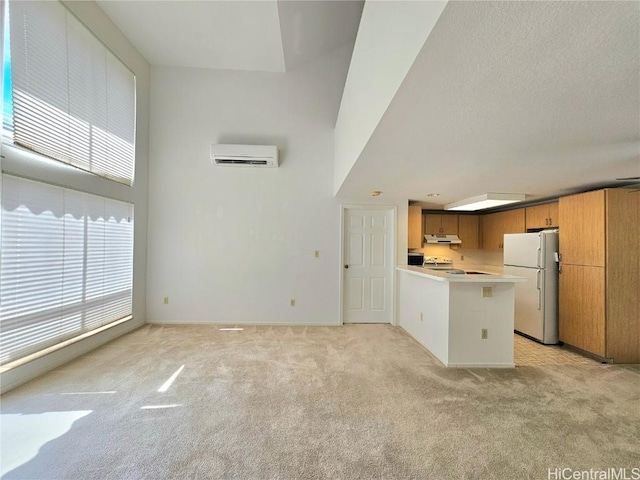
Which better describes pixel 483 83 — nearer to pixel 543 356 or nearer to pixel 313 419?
pixel 313 419

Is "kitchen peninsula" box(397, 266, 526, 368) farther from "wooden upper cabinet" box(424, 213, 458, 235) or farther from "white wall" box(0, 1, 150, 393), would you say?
"white wall" box(0, 1, 150, 393)

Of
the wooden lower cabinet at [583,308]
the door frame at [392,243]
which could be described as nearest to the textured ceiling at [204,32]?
the door frame at [392,243]

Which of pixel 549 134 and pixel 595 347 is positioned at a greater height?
pixel 549 134

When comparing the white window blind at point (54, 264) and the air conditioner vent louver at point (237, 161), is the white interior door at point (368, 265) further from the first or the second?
the white window blind at point (54, 264)

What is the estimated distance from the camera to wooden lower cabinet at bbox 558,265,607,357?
121 inches

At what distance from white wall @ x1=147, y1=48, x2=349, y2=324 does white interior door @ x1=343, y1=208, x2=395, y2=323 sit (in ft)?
0.79

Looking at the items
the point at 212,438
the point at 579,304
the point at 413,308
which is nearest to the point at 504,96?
the point at 212,438

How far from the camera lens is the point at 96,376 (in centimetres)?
258

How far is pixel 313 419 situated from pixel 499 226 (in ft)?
15.9

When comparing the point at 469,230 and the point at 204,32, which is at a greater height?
the point at 204,32

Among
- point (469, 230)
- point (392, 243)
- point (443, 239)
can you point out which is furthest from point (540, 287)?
point (392, 243)

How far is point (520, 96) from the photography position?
4.07 feet

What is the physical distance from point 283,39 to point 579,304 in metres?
5.31

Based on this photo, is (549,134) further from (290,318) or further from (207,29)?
(207,29)
